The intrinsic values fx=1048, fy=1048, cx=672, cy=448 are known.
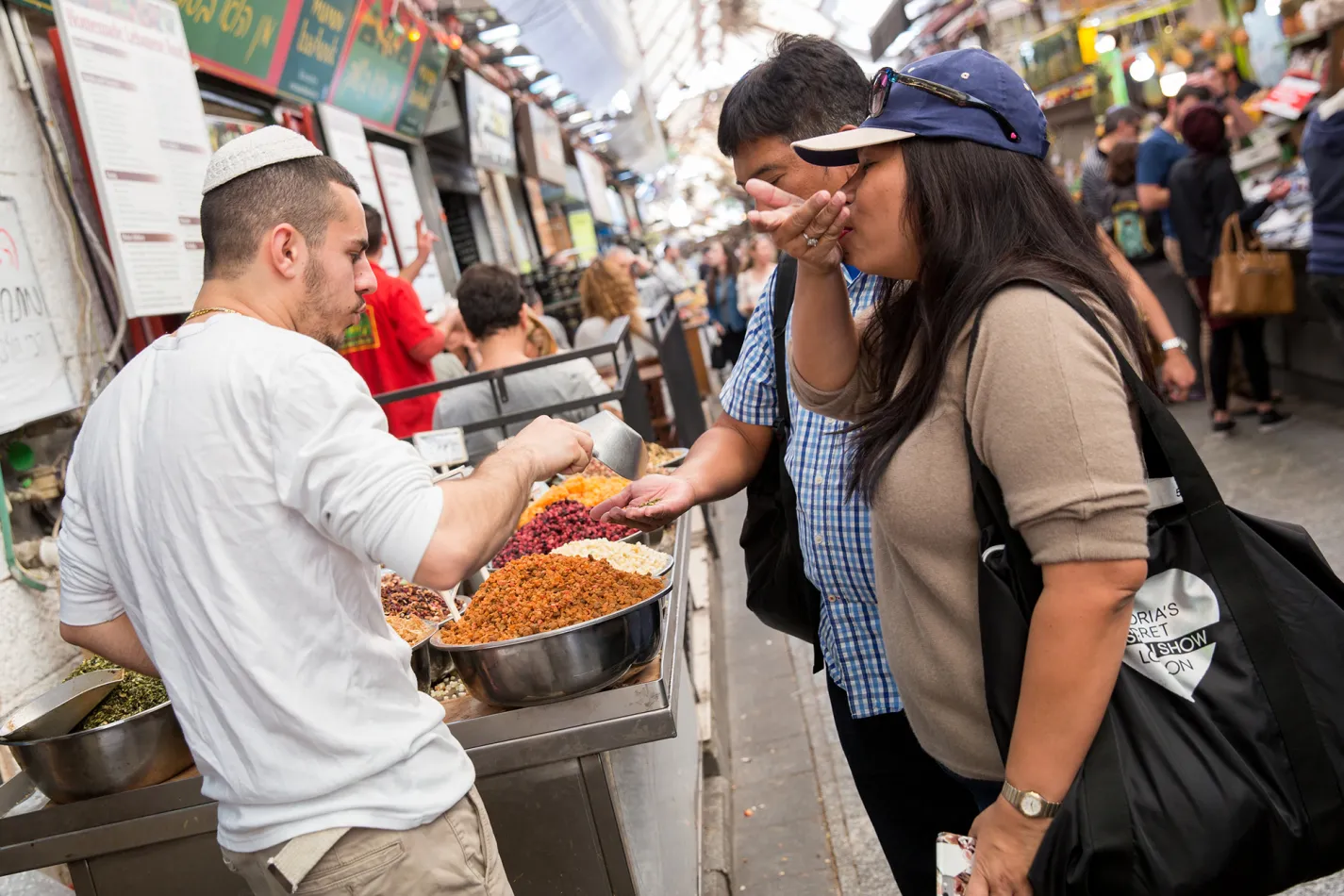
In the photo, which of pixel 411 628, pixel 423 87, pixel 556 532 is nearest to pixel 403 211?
pixel 423 87

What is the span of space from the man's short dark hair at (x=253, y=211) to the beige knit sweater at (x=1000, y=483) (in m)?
1.05

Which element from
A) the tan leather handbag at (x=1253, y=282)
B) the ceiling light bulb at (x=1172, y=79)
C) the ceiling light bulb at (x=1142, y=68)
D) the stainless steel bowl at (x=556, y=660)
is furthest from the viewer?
the ceiling light bulb at (x=1142, y=68)

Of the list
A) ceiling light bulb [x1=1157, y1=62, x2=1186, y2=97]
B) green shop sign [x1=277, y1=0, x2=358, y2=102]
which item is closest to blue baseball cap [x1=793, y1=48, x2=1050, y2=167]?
green shop sign [x1=277, y1=0, x2=358, y2=102]

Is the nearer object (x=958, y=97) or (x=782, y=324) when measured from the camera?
(x=958, y=97)

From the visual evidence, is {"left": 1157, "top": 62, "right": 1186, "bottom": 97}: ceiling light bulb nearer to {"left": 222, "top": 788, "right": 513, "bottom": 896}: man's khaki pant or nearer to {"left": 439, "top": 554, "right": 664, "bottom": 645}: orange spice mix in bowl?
{"left": 439, "top": 554, "right": 664, "bottom": 645}: orange spice mix in bowl

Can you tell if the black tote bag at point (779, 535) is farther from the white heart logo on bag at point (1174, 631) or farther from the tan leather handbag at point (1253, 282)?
the tan leather handbag at point (1253, 282)

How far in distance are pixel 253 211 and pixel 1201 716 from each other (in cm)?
160

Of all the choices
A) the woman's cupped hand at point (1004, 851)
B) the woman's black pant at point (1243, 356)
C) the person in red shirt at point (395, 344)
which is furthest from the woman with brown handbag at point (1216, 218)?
the woman's cupped hand at point (1004, 851)

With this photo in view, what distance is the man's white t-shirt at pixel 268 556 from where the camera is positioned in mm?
1520

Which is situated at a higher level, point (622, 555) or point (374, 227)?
point (374, 227)

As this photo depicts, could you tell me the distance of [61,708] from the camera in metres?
2.29

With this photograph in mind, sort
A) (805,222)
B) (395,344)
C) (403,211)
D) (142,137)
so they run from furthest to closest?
(403,211) < (395,344) < (142,137) < (805,222)

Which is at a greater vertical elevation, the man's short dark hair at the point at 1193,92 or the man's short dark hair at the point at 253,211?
the man's short dark hair at the point at 1193,92

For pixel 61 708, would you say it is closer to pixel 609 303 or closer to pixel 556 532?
pixel 556 532
